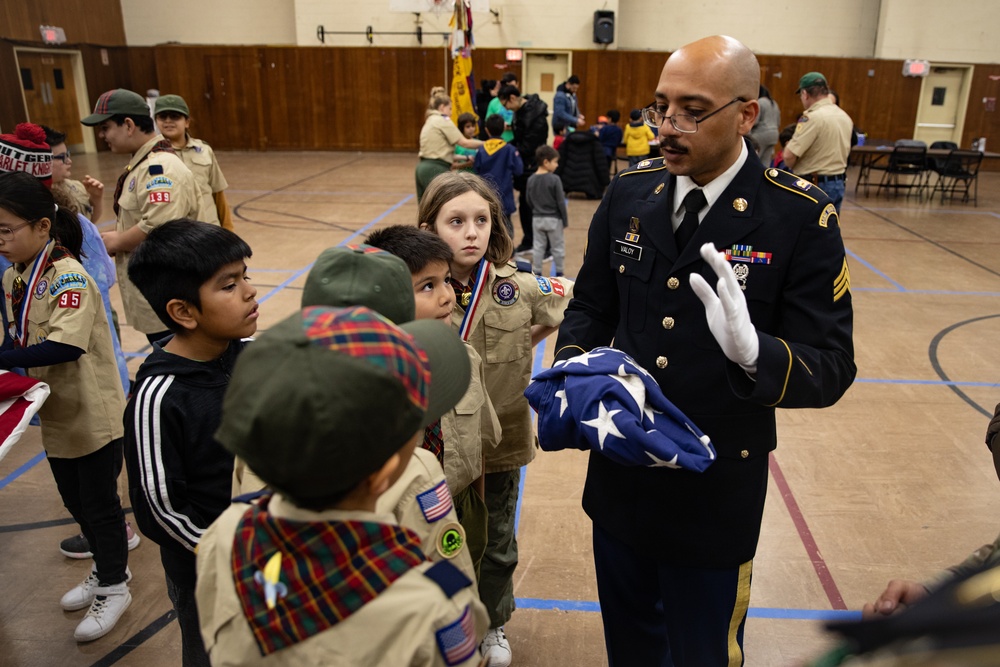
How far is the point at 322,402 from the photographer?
3.12ft

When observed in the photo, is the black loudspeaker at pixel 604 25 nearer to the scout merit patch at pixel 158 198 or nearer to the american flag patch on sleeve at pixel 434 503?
the scout merit patch at pixel 158 198

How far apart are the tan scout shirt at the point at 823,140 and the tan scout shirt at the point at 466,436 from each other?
710 cm

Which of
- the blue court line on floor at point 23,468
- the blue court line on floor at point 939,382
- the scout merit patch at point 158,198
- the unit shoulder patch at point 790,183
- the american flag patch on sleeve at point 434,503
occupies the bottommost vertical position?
the blue court line on floor at point 23,468

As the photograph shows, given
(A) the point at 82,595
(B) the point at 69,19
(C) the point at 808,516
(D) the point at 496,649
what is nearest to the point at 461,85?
(C) the point at 808,516

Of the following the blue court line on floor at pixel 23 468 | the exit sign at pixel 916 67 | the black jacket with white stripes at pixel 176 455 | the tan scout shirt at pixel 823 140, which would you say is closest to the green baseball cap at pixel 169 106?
the blue court line on floor at pixel 23 468

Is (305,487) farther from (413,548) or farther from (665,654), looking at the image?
(665,654)

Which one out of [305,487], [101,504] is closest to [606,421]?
[305,487]

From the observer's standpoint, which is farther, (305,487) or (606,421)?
(606,421)

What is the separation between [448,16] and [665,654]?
18.2 metres

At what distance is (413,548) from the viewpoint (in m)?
1.11

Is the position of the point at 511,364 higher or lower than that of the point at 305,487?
lower

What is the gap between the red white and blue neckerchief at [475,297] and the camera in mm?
2459

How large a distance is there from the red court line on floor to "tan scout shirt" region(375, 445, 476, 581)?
1.80m

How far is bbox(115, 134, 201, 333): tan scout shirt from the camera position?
4.09 m
